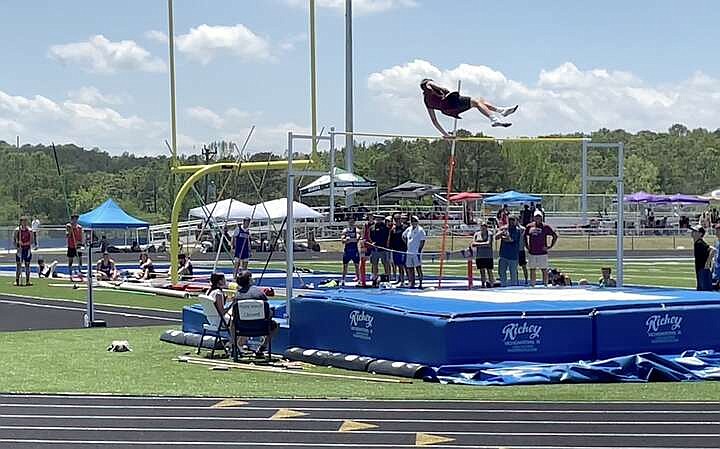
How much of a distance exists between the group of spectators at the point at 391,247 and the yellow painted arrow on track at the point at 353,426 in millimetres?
14518

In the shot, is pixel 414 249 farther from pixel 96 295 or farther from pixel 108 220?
pixel 108 220

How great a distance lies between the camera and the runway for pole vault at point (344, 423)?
8977 millimetres

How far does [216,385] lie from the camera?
12375 millimetres

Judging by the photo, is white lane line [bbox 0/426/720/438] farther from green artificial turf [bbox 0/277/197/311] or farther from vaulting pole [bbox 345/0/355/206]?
vaulting pole [bbox 345/0/355/206]

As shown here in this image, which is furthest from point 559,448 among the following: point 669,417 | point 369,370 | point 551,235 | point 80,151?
point 80,151

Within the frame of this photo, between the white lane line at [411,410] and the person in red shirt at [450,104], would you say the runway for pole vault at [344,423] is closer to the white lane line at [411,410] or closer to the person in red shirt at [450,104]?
the white lane line at [411,410]

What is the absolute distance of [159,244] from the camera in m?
49.3

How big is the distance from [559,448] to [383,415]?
2.04m

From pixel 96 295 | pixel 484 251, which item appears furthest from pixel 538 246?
pixel 96 295

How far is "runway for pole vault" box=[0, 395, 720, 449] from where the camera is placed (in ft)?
29.5

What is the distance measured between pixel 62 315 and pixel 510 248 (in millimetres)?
8169

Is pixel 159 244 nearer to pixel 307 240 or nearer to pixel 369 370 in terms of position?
pixel 307 240

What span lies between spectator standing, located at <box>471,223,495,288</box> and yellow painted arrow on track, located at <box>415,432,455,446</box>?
45.1 ft

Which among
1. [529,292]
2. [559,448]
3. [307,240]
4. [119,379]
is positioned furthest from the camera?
[307,240]
